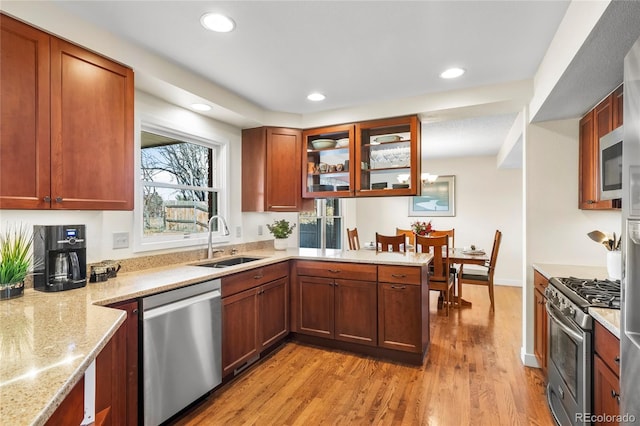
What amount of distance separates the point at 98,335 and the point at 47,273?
93cm

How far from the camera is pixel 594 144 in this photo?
2418 mm

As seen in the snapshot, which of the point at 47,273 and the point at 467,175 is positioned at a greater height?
the point at 467,175

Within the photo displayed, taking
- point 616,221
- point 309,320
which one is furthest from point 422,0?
point 309,320

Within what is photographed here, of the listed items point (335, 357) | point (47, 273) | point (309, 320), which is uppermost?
point (47, 273)

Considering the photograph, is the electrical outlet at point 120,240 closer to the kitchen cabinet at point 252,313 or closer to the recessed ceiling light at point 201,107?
the kitchen cabinet at point 252,313

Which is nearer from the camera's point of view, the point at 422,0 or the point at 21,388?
the point at 21,388

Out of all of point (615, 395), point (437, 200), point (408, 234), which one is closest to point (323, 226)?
point (408, 234)

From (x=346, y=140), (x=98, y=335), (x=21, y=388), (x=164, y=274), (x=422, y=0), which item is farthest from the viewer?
(x=346, y=140)

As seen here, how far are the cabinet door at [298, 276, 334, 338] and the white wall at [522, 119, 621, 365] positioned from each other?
175 cm

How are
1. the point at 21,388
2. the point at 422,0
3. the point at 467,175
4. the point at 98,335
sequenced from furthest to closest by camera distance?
the point at 467,175 → the point at 422,0 → the point at 98,335 → the point at 21,388

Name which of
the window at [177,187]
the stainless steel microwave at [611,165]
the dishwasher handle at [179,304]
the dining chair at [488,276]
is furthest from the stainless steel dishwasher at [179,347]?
the dining chair at [488,276]

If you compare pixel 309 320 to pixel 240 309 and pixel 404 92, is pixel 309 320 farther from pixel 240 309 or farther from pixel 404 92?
pixel 404 92

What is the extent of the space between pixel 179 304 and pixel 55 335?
0.86 meters

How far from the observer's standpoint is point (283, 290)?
10.5 feet
